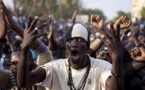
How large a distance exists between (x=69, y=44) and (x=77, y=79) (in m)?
0.35

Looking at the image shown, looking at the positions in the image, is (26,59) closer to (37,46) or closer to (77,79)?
(77,79)

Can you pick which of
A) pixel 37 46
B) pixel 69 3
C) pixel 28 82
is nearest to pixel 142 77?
pixel 37 46

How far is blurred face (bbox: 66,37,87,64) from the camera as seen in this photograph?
468cm

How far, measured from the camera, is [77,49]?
470 cm

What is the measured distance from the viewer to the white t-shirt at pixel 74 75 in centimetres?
469

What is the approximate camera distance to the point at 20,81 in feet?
14.5

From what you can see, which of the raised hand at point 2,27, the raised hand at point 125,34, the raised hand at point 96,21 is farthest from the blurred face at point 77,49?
the raised hand at point 2,27

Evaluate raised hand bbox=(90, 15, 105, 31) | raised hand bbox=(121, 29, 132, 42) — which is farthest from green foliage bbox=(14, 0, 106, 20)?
raised hand bbox=(90, 15, 105, 31)

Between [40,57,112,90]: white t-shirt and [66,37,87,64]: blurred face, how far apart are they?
0.46 feet

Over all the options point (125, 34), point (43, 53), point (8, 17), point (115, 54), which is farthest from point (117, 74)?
point (43, 53)

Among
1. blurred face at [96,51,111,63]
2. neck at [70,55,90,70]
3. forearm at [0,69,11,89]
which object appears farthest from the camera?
blurred face at [96,51,111,63]

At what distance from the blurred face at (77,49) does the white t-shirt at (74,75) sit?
5.5 inches

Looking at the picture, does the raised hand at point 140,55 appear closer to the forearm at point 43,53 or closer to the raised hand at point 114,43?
the forearm at point 43,53

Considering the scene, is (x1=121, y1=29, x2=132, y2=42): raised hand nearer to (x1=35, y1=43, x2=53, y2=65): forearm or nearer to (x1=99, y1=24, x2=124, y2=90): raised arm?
(x1=99, y1=24, x2=124, y2=90): raised arm
